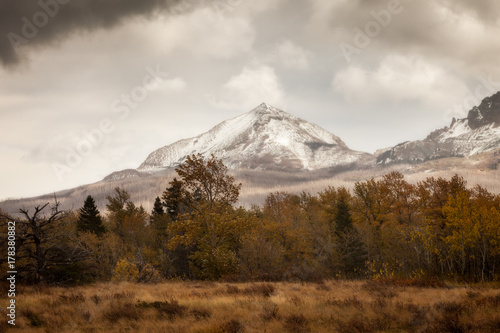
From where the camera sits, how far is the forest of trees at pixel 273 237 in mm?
19688

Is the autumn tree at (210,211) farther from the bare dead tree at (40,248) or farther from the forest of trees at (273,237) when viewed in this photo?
the bare dead tree at (40,248)

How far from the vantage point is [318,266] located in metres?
30.7

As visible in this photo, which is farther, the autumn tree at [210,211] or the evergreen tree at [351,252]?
the evergreen tree at [351,252]

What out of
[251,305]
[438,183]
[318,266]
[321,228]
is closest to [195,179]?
[251,305]

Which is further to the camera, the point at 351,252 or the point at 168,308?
the point at 351,252

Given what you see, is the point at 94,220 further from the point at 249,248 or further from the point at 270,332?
the point at 270,332

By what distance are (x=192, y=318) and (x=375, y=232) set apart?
3436cm

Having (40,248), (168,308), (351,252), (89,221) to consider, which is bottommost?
(351,252)

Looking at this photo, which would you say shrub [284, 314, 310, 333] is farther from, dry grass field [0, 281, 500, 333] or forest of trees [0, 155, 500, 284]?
forest of trees [0, 155, 500, 284]

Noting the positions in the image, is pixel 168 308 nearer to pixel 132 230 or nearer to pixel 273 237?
pixel 273 237

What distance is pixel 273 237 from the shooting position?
3850 cm

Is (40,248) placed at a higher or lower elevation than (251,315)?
higher

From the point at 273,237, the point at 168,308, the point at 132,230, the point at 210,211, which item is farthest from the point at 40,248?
the point at 132,230

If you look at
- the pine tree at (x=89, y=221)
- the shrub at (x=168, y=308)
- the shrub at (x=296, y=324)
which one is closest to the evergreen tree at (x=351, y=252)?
the shrub at (x=296, y=324)
